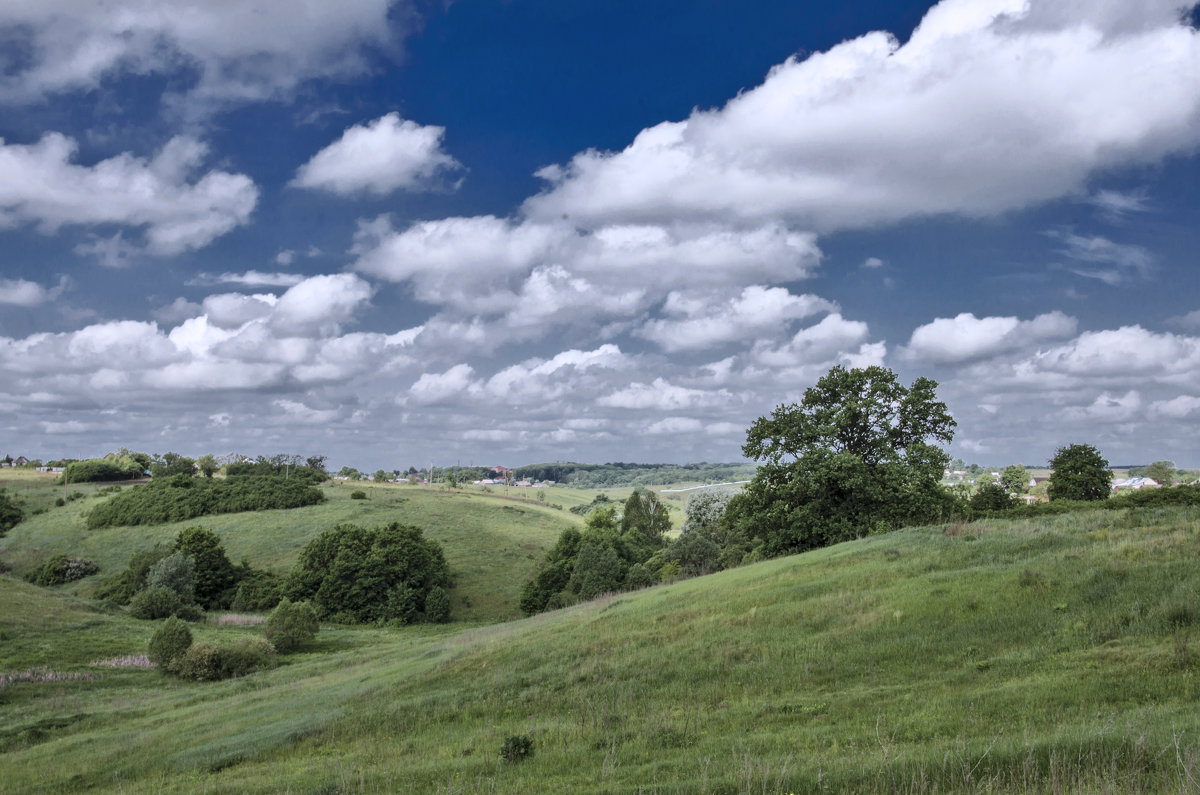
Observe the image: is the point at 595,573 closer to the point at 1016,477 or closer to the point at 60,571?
the point at 60,571

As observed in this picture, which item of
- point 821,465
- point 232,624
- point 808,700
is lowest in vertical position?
point 232,624

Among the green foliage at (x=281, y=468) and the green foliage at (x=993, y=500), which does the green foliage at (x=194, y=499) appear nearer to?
the green foliage at (x=281, y=468)

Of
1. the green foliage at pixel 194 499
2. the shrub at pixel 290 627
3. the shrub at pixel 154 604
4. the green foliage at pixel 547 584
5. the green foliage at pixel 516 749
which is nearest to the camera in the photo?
the green foliage at pixel 516 749

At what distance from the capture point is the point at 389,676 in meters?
26.7

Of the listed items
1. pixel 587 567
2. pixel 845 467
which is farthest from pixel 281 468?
pixel 845 467

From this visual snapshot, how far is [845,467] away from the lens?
1661 inches

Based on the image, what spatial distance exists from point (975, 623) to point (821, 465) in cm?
2630

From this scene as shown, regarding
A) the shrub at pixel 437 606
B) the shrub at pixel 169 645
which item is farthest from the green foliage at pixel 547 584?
the shrub at pixel 169 645

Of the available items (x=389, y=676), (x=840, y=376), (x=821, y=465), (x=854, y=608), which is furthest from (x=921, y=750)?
(x=840, y=376)

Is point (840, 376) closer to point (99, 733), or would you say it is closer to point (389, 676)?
point (389, 676)

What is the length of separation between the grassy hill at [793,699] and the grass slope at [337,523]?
188 feet

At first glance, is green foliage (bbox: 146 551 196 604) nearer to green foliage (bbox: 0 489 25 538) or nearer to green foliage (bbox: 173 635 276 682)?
green foliage (bbox: 173 635 276 682)

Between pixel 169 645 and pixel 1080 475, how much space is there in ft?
284

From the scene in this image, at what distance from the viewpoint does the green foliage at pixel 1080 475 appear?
74.3 meters
